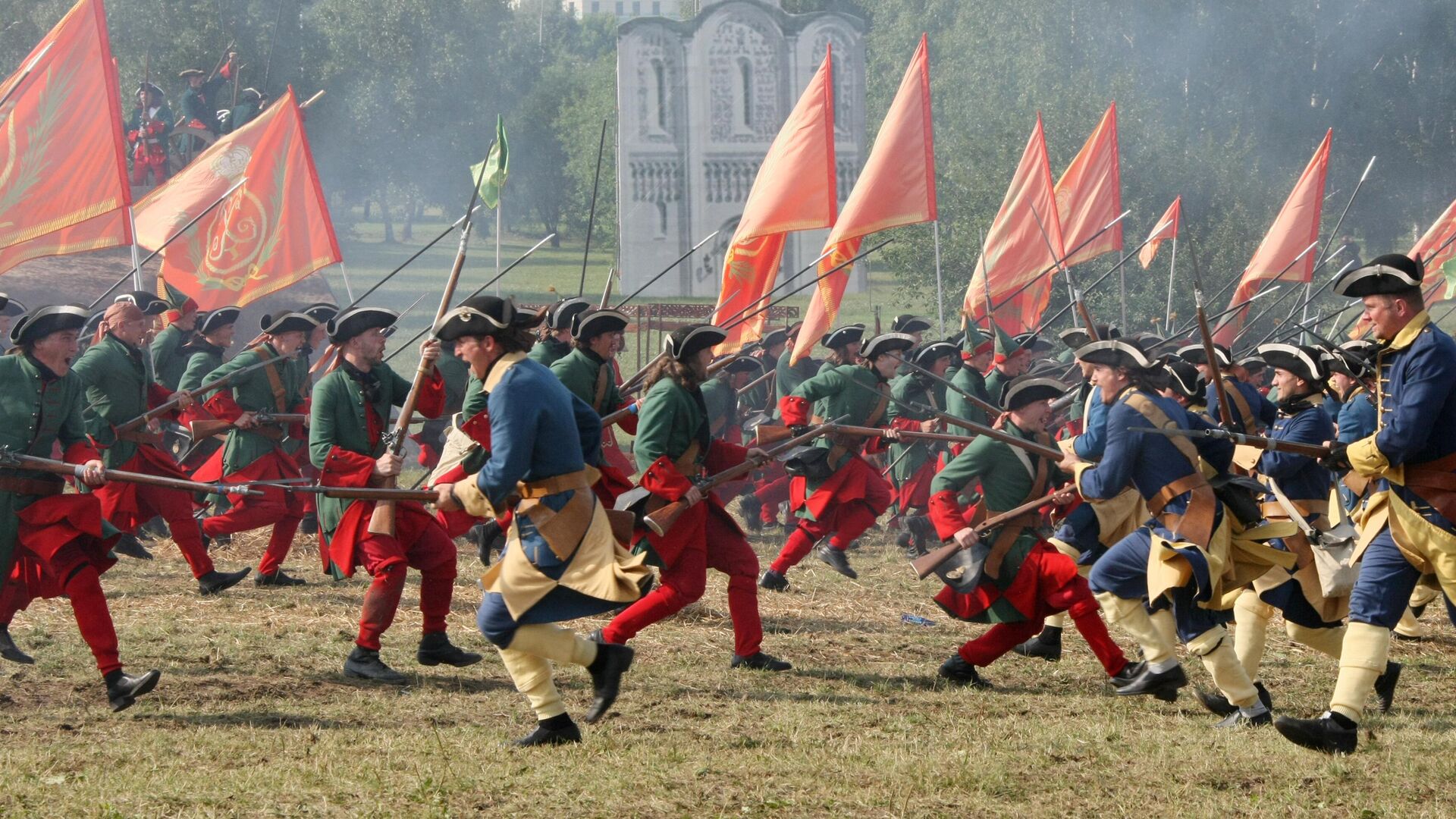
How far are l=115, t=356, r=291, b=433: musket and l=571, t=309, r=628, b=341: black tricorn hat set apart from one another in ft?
10.5

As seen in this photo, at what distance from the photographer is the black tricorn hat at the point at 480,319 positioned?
6.72m

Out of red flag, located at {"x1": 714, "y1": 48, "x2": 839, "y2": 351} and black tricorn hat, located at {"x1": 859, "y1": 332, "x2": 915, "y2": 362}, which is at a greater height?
red flag, located at {"x1": 714, "y1": 48, "x2": 839, "y2": 351}

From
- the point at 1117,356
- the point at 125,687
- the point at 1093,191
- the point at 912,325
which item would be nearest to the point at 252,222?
the point at 912,325

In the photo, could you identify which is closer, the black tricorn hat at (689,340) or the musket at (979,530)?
the musket at (979,530)

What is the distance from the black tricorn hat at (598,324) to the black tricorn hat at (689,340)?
20.7 inches

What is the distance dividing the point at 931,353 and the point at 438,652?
6706 millimetres

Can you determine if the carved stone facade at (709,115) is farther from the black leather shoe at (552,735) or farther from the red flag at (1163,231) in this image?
the black leather shoe at (552,735)

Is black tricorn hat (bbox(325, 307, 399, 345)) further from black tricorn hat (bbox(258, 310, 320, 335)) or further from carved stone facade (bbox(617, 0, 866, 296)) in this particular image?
carved stone facade (bbox(617, 0, 866, 296))

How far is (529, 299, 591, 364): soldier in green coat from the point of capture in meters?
10.2

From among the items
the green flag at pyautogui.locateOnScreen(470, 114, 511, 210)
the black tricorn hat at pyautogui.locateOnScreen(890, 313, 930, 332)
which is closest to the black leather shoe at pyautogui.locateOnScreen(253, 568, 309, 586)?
the green flag at pyautogui.locateOnScreen(470, 114, 511, 210)

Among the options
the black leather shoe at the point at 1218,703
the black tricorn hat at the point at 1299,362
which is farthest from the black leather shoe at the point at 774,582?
the black leather shoe at the point at 1218,703

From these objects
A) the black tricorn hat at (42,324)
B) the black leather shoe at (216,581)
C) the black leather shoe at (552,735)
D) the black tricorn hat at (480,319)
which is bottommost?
the black leather shoe at (216,581)

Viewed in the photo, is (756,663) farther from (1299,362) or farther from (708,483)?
(1299,362)

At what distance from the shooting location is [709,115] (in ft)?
157
